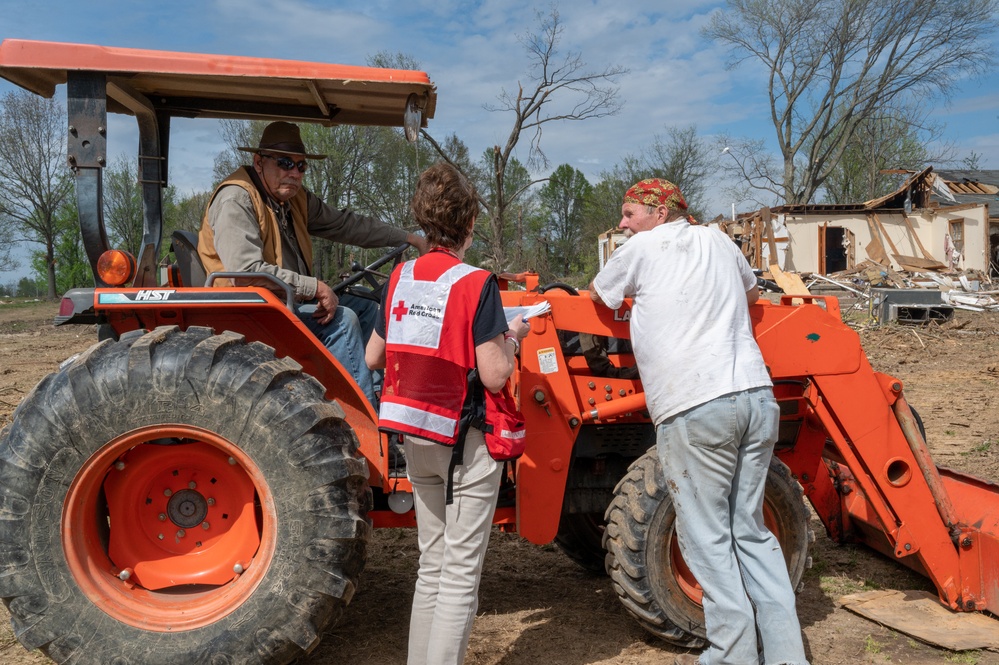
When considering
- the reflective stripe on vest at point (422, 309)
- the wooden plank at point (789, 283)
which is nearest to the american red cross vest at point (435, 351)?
the reflective stripe on vest at point (422, 309)

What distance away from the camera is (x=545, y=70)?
2128cm

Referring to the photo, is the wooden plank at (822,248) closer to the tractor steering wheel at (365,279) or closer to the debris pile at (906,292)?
the debris pile at (906,292)

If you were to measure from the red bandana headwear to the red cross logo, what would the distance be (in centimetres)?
111

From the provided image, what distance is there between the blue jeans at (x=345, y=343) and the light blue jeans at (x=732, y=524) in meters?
1.26

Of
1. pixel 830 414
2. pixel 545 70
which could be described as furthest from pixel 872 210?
pixel 830 414

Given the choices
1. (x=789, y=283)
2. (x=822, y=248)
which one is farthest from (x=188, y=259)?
(x=822, y=248)

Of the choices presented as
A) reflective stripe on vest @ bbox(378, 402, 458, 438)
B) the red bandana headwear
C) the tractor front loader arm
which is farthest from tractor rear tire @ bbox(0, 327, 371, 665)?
the tractor front loader arm

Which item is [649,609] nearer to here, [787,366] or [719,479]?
[719,479]

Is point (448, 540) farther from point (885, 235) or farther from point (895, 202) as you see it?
point (895, 202)

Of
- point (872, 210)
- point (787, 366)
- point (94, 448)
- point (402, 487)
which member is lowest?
point (402, 487)

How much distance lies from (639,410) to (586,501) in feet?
1.71

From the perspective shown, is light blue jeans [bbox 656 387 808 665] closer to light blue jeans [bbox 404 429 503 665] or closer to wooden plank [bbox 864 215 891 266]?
light blue jeans [bbox 404 429 503 665]

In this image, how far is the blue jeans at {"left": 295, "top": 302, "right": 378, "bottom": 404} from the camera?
11.4ft

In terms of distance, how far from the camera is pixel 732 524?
3.13 meters
